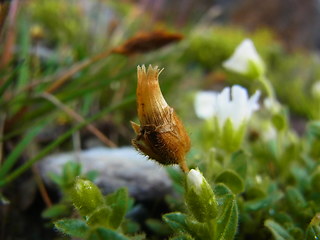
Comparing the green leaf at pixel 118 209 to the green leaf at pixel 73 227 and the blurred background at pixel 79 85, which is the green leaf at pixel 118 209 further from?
the blurred background at pixel 79 85

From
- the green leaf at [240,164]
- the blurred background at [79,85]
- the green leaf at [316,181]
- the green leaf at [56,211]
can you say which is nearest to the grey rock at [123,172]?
the blurred background at [79,85]

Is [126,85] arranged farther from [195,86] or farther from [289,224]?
[289,224]

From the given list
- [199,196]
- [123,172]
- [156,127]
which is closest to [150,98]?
[156,127]

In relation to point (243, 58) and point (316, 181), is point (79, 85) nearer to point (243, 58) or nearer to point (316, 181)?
point (243, 58)

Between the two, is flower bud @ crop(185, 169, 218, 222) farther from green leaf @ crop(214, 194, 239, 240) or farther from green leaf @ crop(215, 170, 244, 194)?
green leaf @ crop(215, 170, 244, 194)

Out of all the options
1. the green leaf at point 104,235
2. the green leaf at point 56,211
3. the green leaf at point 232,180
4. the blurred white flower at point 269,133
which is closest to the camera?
the green leaf at point 104,235

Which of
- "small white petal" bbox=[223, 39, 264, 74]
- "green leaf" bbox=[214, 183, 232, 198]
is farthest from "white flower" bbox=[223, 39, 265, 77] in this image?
"green leaf" bbox=[214, 183, 232, 198]
